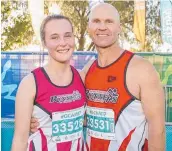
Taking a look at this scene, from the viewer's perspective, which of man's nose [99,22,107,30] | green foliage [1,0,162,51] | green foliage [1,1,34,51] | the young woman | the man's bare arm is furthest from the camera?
green foliage [1,0,162,51]

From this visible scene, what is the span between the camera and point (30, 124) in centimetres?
256

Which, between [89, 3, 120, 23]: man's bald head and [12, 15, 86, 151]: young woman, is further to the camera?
[89, 3, 120, 23]: man's bald head

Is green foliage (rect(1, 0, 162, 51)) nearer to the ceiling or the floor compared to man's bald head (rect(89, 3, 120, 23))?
nearer to the ceiling

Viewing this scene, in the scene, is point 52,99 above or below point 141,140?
above

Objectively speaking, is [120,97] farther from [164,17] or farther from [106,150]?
[164,17]

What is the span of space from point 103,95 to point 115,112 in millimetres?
145

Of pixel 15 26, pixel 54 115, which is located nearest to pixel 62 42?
pixel 54 115

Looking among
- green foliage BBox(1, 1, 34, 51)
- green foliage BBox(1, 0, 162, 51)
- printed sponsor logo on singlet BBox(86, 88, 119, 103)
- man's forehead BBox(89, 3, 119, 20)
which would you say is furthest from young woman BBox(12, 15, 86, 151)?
green foliage BBox(1, 1, 34, 51)

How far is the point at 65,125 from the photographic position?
262 centimetres

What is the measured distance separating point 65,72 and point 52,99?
25 cm

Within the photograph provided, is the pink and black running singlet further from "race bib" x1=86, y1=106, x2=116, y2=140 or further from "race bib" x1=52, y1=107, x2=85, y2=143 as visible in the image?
"race bib" x1=86, y1=106, x2=116, y2=140

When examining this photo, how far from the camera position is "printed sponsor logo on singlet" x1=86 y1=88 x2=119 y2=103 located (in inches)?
107

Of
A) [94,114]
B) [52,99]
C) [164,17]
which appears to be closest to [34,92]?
[52,99]

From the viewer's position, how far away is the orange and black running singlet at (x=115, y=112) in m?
2.70
